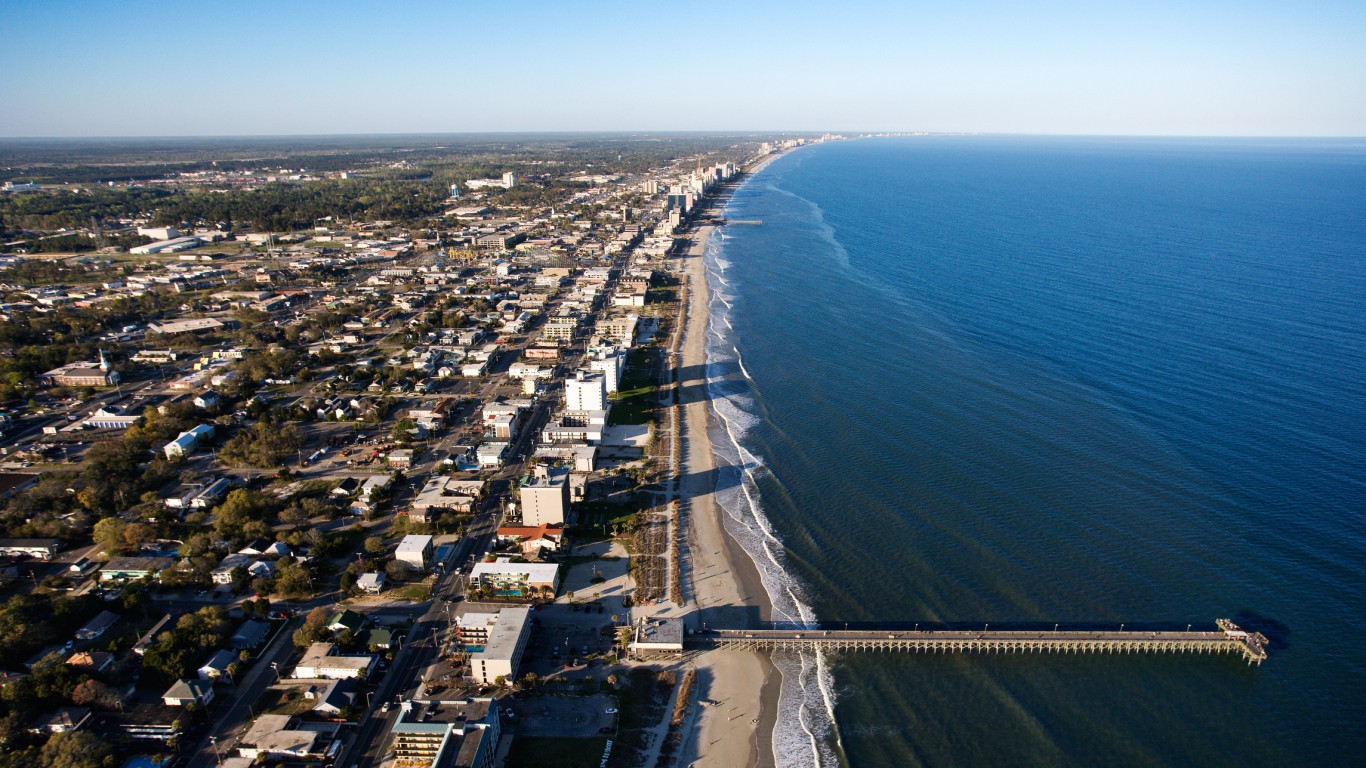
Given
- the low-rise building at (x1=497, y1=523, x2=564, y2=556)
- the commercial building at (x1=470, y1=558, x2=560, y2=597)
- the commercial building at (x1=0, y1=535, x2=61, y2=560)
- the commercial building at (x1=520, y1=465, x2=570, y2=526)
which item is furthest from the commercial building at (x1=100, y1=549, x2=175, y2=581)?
the commercial building at (x1=520, y1=465, x2=570, y2=526)

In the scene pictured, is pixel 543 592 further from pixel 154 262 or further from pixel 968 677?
pixel 154 262

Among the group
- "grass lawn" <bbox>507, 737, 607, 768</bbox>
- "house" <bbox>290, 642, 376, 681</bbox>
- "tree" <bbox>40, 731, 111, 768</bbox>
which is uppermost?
"tree" <bbox>40, 731, 111, 768</bbox>

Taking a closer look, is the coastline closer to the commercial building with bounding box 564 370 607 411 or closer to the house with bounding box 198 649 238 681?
the commercial building with bounding box 564 370 607 411

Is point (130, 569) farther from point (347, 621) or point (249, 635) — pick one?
point (347, 621)

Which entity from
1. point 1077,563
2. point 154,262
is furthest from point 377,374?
point 154,262

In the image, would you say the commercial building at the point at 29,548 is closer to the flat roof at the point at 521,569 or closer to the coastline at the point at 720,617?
the flat roof at the point at 521,569
